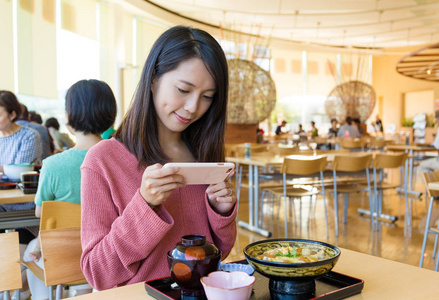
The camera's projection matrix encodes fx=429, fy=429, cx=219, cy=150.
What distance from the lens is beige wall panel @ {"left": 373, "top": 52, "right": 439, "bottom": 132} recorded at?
18.6 metres

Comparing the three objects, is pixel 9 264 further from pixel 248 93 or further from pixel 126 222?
pixel 248 93

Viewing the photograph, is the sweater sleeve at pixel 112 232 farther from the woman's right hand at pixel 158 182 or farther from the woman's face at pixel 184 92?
the woman's face at pixel 184 92

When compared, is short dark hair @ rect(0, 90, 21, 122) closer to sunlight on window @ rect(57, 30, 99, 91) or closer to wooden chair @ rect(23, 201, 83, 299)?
wooden chair @ rect(23, 201, 83, 299)

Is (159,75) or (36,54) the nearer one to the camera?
(159,75)

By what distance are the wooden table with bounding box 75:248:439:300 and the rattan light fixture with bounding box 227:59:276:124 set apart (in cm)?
706

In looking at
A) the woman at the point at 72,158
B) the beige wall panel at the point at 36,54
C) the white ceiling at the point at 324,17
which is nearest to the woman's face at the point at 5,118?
the woman at the point at 72,158

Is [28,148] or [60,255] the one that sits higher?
[28,148]

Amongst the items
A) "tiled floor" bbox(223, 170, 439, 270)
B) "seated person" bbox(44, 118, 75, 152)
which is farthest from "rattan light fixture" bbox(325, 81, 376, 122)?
"seated person" bbox(44, 118, 75, 152)

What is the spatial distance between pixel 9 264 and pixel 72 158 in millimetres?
987

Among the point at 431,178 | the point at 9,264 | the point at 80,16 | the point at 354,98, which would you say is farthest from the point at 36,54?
the point at 354,98

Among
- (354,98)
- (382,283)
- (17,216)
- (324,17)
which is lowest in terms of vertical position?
(17,216)

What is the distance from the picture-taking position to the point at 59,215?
1800 millimetres

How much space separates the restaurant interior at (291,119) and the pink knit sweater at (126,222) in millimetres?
116

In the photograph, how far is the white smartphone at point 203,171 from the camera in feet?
3.25
